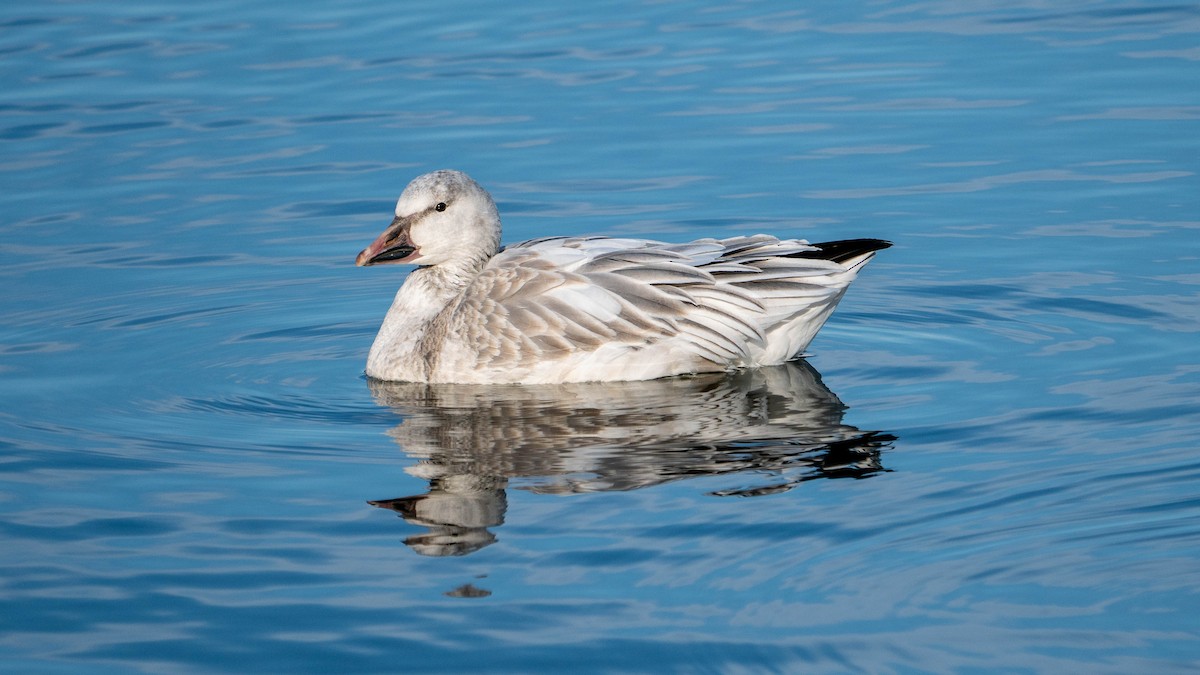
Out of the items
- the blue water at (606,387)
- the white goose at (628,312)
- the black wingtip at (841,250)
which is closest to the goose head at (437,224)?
the white goose at (628,312)

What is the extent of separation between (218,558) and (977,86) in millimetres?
10796

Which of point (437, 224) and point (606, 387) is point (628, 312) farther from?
point (437, 224)

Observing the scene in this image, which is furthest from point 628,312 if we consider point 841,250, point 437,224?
point 437,224

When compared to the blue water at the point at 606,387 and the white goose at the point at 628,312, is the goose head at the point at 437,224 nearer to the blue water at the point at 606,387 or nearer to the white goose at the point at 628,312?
the white goose at the point at 628,312

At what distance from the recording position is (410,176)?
47.9 feet

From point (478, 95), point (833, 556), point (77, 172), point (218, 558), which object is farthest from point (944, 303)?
point (77, 172)

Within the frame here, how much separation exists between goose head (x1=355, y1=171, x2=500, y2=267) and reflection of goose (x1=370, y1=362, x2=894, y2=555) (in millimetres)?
862

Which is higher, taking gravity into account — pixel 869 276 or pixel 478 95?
pixel 478 95

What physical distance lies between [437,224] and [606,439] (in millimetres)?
2417

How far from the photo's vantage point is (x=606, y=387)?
9.90 m

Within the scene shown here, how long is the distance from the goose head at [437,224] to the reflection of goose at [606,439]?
862 mm

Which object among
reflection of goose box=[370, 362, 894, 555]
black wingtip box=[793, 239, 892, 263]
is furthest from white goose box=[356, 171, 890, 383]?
A: reflection of goose box=[370, 362, 894, 555]

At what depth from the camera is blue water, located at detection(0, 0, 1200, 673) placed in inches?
257

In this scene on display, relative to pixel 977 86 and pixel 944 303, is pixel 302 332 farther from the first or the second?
pixel 977 86
